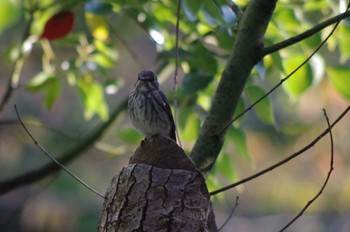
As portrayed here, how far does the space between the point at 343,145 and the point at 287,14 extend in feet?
21.6

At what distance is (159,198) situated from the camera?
7.76 feet

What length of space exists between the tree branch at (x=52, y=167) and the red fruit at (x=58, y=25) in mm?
471

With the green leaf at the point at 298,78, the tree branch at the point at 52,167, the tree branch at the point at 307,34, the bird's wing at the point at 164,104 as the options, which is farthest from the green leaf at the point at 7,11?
the tree branch at the point at 307,34

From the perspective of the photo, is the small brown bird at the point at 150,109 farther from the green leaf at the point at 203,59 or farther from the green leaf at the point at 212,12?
the green leaf at the point at 212,12

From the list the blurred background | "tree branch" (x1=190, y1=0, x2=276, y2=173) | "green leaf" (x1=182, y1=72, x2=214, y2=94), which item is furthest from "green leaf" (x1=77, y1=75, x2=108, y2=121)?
"tree branch" (x1=190, y1=0, x2=276, y2=173)

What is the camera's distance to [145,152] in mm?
2525

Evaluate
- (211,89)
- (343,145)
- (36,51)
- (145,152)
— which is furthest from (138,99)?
→ (343,145)

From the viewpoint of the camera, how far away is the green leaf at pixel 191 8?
3031mm

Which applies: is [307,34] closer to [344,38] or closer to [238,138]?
[238,138]

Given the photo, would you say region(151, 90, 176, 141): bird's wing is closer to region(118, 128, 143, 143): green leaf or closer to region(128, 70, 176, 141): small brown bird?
region(128, 70, 176, 141): small brown bird

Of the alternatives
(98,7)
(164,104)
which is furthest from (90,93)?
(98,7)

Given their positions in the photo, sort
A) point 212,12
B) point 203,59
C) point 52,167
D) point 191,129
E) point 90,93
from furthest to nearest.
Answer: point 90,93
point 52,167
point 191,129
point 203,59
point 212,12

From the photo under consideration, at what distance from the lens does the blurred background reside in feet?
11.5

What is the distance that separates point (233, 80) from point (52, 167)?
1260 mm
